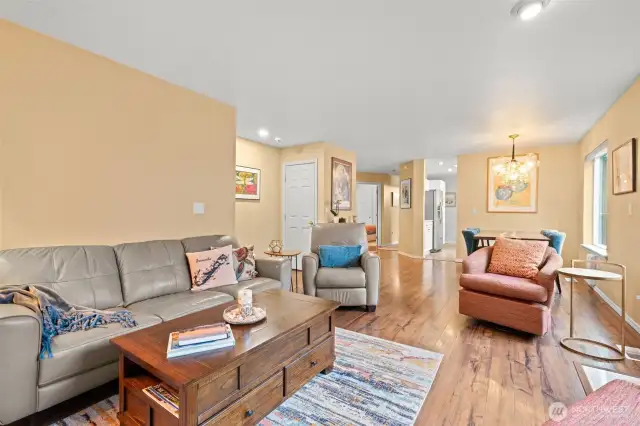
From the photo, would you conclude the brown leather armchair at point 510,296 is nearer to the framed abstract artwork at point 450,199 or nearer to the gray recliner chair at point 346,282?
the gray recliner chair at point 346,282

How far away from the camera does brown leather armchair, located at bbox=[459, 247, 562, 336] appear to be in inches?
100

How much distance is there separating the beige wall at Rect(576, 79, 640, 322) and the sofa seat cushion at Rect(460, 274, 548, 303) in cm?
104

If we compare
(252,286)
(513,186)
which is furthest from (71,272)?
(513,186)

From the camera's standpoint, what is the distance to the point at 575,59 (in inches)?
96.9

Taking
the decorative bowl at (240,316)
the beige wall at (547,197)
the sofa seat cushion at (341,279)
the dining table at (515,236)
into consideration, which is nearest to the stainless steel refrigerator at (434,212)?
the beige wall at (547,197)

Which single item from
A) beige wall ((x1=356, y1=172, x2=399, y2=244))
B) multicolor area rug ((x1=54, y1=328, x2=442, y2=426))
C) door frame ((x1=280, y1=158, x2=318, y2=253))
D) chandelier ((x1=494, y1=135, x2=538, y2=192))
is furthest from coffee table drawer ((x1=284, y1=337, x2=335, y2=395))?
beige wall ((x1=356, y1=172, x2=399, y2=244))

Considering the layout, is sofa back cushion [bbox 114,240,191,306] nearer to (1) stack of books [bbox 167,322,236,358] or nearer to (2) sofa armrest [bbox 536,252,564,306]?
(1) stack of books [bbox 167,322,236,358]

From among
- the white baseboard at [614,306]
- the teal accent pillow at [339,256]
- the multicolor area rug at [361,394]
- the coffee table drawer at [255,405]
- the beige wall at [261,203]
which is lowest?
the multicolor area rug at [361,394]

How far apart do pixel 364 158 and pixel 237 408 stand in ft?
20.2

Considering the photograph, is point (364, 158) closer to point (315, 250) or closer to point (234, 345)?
point (315, 250)

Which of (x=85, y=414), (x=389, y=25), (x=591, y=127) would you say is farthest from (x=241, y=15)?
(x=591, y=127)

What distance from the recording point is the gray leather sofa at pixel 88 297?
143 cm

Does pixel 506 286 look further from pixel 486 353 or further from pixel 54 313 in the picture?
pixel 54 313

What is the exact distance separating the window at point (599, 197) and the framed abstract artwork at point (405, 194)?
3.37 metres
